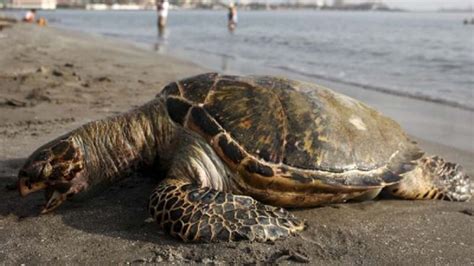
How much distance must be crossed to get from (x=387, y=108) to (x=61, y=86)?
18.2ft

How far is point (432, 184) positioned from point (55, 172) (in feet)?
10.3

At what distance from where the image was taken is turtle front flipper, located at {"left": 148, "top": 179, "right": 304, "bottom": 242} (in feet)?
10.2

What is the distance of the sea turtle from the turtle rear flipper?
0.09 ft

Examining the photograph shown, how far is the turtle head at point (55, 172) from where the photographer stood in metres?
3.42

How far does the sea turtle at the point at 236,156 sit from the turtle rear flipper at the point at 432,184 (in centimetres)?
3

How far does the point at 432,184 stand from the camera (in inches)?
170

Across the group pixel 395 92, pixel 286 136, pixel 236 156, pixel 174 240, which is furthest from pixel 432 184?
pixel 395 92

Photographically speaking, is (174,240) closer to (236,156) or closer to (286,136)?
(236,156)

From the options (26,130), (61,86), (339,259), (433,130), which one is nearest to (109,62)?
(61,86)

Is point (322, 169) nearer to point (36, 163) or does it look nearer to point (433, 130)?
point (36, 163)

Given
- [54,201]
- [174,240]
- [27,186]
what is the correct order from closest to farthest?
[174,240]
[27,186]
[54,201]

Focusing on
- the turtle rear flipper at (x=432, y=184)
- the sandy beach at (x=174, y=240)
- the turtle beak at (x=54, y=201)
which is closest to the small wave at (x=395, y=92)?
the sandy beach at (x=174, y=240)

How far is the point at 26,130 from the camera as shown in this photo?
18.9ft

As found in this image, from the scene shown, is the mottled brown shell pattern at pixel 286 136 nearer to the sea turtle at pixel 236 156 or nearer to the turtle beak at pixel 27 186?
the sea turtle at pixel 236 156
